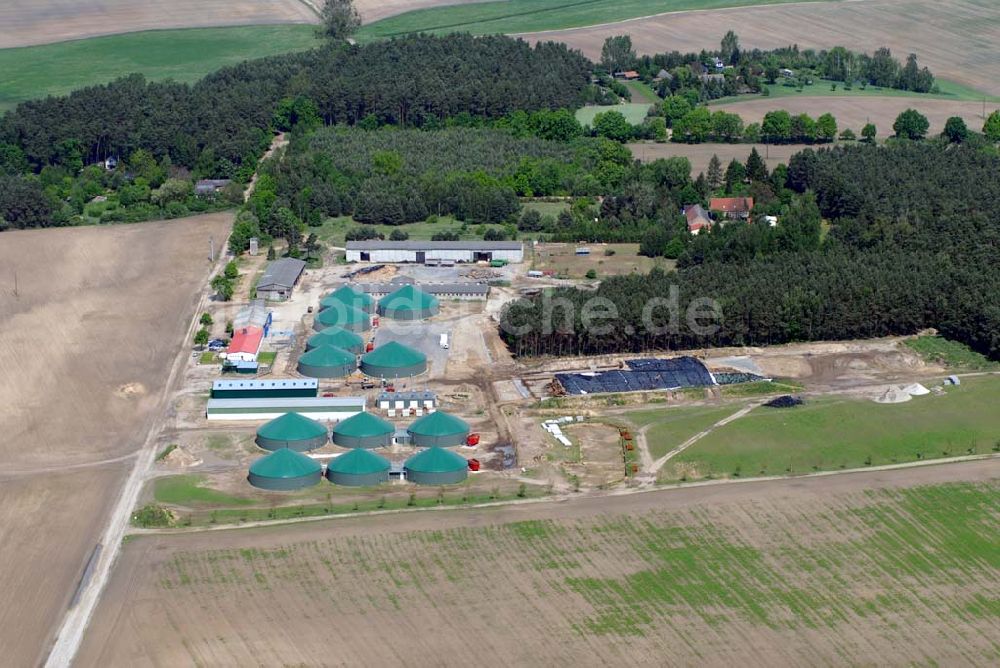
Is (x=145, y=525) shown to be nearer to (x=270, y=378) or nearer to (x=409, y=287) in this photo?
(x=270, y=378)

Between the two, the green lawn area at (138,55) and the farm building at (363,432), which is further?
the green lawn area at (138,55)

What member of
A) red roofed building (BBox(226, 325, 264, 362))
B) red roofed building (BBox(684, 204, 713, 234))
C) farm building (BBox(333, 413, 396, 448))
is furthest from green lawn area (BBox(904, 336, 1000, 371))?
red roofed building (BBox(226, 325, 264, 362))

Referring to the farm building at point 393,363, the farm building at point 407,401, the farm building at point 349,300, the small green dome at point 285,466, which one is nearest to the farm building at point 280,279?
the farm building at point 349,300

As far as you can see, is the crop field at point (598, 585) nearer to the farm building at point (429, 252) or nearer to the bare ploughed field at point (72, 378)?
the bare ploughed field at point (72, 378)

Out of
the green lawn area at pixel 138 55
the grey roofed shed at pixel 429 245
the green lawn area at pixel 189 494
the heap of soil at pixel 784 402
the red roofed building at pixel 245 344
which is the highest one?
the heap of soil at pixel 784 402

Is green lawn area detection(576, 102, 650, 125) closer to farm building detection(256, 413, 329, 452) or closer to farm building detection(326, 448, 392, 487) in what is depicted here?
farm building detection(256, 413, 329, 452)

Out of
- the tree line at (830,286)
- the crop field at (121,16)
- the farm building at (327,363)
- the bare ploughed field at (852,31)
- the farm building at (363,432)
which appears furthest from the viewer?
the crop field at (121,16)
